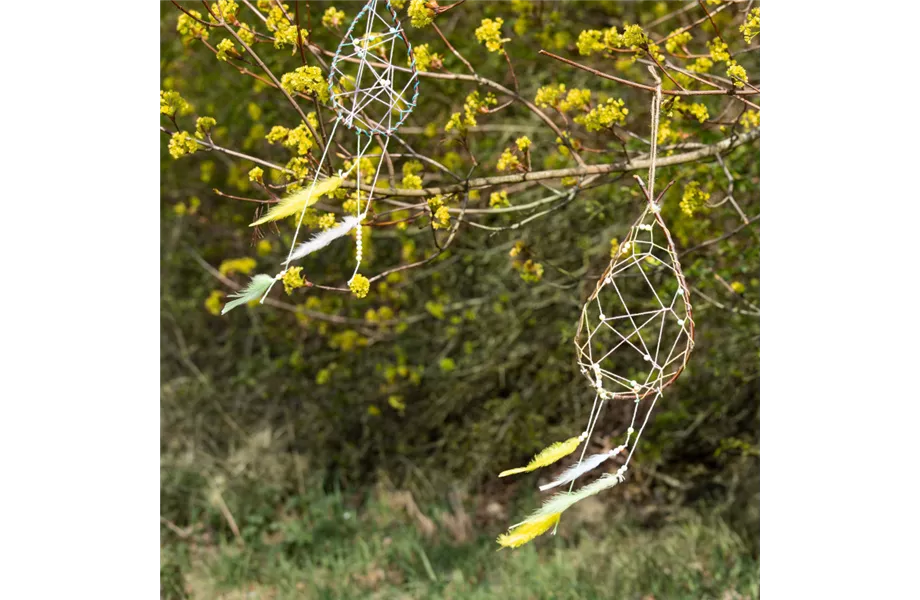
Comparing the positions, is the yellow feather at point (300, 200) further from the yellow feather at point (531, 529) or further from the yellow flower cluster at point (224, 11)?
the yellow flower cluster at point (224, 11)

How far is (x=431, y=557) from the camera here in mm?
4273

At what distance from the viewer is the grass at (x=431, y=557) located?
3695 millimetres

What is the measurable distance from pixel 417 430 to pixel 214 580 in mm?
1455

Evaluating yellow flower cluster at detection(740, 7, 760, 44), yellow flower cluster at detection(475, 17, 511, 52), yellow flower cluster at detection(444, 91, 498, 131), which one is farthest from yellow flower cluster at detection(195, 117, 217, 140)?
yellow flower cluster at detection(740, 7, 760, 44)

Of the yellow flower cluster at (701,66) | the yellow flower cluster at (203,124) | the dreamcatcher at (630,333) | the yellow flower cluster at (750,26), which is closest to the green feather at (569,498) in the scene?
the dreamcatcher at (630,333)

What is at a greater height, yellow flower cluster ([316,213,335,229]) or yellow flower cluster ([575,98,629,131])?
yellow flower cluster ([575,98,629,131])

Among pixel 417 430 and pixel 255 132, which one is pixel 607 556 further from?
pixel 255 132

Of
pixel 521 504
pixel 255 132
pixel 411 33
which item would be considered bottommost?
pixel 521 504

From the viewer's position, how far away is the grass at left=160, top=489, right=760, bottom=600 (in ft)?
12.1

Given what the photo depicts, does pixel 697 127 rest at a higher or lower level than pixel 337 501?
higher

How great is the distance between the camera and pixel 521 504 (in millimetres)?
4762

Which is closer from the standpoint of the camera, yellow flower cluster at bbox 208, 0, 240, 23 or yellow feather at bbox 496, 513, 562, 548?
yellow feather at bbox 496, 513, 562, 548

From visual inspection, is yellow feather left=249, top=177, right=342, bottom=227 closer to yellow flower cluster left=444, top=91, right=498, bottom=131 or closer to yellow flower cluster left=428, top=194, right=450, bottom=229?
yellow flower cluster left=428, top=194, right=450, bottom=229
